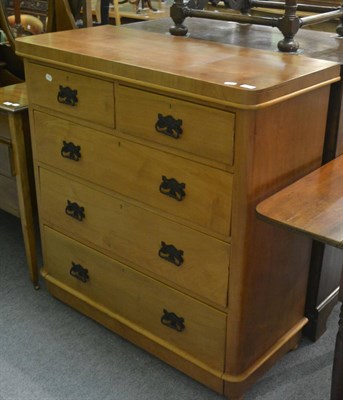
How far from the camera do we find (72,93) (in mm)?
1799

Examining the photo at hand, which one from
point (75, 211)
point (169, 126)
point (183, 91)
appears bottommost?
point (75, 211)

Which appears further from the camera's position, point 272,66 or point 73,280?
point 73,280

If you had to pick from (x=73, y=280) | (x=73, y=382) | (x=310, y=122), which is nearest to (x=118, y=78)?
(x=310, y=122)

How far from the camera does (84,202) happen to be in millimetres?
1949

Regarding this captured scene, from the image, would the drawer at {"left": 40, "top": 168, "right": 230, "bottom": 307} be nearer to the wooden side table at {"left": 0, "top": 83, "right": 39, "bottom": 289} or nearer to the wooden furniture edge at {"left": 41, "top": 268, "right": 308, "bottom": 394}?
the wooden side table at {"left": 0, "top": 83, "right": 39, "bottom": 289}

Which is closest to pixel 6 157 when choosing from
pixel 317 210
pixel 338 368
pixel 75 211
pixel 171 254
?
pixel 75 211

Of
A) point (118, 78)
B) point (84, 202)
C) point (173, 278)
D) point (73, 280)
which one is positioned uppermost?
point (118, 78)

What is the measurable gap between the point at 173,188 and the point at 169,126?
18cm

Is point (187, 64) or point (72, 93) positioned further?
point (72, 93)

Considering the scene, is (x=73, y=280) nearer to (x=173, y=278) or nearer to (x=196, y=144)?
(x=173, y=278)

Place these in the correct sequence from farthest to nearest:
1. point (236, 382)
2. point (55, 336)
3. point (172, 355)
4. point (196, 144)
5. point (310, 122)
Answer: point (55, 336)
point (172, 355)
point (236, 382)
point (310, 122)
point (196, 144)

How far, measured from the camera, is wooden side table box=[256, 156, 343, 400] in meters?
1.28

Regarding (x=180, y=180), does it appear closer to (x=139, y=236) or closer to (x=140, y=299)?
(x=139, y=236)

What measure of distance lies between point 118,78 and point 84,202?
501mm
